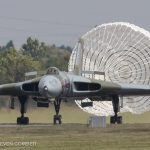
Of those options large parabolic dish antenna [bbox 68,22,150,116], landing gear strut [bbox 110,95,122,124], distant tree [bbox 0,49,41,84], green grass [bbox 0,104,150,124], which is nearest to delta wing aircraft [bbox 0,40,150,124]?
landing gear strut [bbox 110,95,122,124]

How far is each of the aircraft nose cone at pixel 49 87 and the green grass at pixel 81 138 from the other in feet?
18.2

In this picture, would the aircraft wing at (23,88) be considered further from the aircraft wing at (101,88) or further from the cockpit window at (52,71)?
the aircraft wing at (101,88)

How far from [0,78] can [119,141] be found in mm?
53442

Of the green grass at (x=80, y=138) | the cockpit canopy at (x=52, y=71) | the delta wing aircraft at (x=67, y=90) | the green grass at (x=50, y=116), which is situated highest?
the cockpit canopy at (x=52, y=71)

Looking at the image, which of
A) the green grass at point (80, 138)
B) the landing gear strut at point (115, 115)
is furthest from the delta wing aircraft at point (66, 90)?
the green grass at point (80, 138)

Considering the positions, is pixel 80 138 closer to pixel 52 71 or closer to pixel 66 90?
pixel 52 71

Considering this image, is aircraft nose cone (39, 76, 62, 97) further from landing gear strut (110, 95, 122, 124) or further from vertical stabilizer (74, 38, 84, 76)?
vertical stabilizer (74, 38, 84, 76)

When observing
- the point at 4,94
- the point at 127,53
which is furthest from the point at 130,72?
the point at 4,94

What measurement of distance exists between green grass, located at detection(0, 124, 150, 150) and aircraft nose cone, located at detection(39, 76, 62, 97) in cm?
556

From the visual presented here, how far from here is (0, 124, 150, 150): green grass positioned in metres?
31.5

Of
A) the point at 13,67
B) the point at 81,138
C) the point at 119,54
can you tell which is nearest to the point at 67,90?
the point at 119,54

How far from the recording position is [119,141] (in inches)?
1328

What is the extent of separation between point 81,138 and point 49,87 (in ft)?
42.3

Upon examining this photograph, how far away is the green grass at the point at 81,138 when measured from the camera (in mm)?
31500
